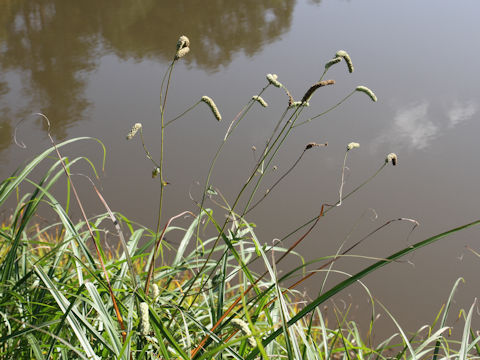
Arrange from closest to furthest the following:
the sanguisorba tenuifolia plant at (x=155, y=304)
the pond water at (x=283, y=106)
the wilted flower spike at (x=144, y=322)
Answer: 1. the wilted flower spike at (x=144, y=322)
2. the sanguisorba tenuifolia plant at (x=155, y=304)
3. the pond water at (x=283, y=106)

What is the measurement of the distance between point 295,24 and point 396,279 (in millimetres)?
5381

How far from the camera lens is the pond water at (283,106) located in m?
3.49

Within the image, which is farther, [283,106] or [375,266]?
[283,106]

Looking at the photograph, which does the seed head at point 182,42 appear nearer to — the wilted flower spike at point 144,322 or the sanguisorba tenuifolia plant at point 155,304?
the sanguisorba tenuifolia plant at point 155,304

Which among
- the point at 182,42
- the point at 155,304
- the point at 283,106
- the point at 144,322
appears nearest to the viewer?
the point at 144,322

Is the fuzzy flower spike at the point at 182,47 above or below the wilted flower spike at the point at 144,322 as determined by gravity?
above

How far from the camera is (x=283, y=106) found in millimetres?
4906

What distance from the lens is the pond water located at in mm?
3486

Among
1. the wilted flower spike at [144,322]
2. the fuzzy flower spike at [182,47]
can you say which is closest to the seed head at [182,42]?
the fuzzy flower spike at [182,47]

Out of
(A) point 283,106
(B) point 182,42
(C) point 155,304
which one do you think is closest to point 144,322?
(C) point 155,304

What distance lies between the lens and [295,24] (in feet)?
25.3

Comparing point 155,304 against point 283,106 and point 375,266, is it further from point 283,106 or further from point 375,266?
point 283,106

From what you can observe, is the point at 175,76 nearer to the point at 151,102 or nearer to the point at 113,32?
the point at 151,102

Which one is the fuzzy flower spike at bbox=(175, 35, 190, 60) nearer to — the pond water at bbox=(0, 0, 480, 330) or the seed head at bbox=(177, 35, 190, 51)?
the seed head at bbox=(177, 35, 190, 51)
